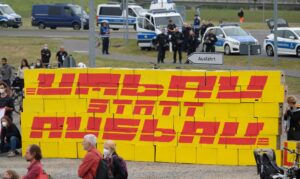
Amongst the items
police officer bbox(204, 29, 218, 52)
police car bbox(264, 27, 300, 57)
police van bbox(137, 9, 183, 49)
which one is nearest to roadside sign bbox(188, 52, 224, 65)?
police officer bbox(204, 29, 218, 52)

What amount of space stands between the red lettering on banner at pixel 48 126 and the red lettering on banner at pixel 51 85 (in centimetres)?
65

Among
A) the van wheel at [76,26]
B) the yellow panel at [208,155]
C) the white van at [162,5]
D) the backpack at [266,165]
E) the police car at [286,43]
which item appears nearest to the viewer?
the backpack at [266,165]

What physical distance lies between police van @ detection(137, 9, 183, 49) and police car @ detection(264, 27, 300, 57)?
16.4 ft

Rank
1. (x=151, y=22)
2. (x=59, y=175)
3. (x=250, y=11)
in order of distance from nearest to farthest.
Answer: (x=59, y=175) < (x=151, y=22) < (x=250, y=11)

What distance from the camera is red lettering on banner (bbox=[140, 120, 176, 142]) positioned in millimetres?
21062

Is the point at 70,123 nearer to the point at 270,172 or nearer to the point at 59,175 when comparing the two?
the point at 59,175

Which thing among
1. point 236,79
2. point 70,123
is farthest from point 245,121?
point 70,123

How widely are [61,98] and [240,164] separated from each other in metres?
4.34

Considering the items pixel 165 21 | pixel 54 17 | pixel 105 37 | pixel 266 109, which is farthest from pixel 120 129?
pixel 54 17

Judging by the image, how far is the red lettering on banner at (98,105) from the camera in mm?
21422

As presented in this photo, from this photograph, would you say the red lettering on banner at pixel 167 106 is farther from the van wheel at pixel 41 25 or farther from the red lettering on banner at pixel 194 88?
the van wheel at pixel 41 25

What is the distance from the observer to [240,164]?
68.5 ft

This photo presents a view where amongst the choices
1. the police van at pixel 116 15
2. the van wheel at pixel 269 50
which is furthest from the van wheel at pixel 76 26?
the van wheel at pixel 269 50

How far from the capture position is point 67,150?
2195cm
